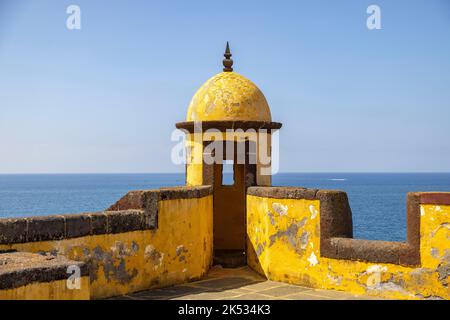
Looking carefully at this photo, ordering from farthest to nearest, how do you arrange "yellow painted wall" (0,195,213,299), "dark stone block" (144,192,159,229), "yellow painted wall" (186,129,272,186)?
"yellow painted wall" (186,129,272,186) < "dark stone block" (144,192,159,229) < "yellow painted wall" (0,195,213,299)

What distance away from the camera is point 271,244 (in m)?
9.42

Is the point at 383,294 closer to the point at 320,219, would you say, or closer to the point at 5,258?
the point at 320,219

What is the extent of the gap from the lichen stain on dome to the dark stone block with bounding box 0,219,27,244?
4843 mm

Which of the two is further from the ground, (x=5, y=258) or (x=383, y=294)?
(x=5, y=258)

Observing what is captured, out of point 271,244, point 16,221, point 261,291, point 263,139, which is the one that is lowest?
point 261,291

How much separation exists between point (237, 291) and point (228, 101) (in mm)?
4044

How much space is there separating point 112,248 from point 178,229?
1391 millimetres

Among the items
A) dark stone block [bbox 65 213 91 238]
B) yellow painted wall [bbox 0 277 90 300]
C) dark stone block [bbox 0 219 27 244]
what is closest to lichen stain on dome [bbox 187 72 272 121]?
dark stone block [bbox 65 213 91 238]

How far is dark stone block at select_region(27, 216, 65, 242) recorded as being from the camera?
7195 mm

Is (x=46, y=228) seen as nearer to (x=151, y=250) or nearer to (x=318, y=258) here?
(x=151, y=250)

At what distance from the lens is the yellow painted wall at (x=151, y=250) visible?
7.80m

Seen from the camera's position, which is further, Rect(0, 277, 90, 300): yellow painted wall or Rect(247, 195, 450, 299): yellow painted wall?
Rect(247, 195, 450, 299): yellow painted wall

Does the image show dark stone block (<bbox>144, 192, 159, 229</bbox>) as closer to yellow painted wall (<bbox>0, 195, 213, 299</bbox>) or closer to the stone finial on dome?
yellow painted wall (<bbox>0, 195, 213, 299</bbox>)

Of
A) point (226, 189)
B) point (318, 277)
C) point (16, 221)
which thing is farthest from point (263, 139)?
point (16, 221)
